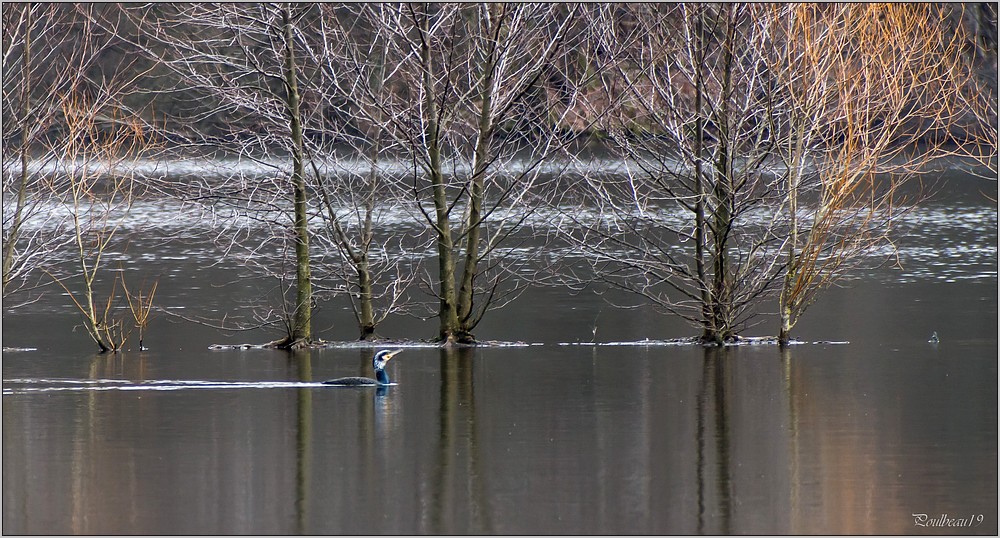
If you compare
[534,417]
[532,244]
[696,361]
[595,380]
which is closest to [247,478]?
[534,417]

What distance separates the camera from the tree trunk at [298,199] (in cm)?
1814

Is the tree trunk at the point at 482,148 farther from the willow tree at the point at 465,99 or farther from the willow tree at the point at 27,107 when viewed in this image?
the willow tree at the point at 27,107

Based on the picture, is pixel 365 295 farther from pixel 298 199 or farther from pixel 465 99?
pixel 465 99

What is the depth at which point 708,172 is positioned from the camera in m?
19.5

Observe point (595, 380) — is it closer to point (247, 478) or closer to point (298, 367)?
point (298, 367)

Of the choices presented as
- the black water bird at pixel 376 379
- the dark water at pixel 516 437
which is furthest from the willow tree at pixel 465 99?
the black water bird at pixel 376 379

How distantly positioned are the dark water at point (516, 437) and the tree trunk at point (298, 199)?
0.75 m

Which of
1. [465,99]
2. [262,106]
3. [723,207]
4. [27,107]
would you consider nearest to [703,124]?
[723,207]

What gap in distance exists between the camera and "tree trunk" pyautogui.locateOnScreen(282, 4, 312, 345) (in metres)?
18.1

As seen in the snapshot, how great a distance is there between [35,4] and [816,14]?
9848mm

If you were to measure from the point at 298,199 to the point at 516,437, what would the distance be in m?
6.71

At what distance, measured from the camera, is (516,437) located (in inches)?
508

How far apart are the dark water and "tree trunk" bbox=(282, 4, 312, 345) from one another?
2.47 feet

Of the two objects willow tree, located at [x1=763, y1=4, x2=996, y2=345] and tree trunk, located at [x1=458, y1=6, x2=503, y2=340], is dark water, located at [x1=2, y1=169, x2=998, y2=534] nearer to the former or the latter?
tree trunk, located at [x1=458, y1=6, x2=503, y2=340]
